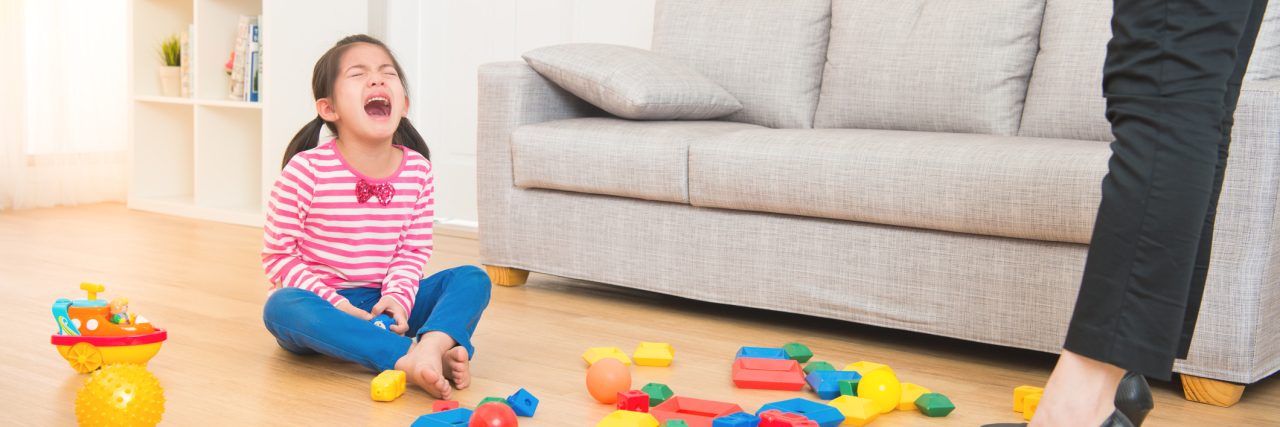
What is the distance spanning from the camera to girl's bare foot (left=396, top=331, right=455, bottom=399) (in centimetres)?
125

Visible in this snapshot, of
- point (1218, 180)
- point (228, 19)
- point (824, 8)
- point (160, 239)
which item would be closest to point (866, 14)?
point (824, 8)

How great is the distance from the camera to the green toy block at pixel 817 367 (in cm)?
144

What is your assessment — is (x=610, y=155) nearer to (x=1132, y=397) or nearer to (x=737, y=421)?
(x=737, y=421)

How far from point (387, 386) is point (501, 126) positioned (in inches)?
39.0

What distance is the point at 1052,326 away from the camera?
4.93ft

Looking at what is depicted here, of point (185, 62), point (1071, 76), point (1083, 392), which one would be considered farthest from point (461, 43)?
point (1083, 392)

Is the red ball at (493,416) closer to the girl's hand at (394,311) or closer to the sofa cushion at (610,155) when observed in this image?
the girl's hand at (394,311)

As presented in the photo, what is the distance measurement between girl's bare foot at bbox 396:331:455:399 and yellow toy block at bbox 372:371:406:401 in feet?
0.08

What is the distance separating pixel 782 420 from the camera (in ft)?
3.57

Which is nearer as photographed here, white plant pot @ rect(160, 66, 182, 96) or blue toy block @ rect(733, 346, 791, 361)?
blue toy block @ rect(733, 346, 791, 361)

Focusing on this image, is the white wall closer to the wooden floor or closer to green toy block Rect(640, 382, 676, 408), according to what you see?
the wooden floor

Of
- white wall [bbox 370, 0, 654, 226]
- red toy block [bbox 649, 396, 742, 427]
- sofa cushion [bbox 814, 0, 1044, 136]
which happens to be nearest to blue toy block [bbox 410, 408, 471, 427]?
red toy block [bbox 649, 396, 742, 427]

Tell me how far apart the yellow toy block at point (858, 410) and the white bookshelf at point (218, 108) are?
93.3 inches

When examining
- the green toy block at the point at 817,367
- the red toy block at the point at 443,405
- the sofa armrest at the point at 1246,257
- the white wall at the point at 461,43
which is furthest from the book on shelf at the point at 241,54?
the sofa armrest at the point at 1246,257
